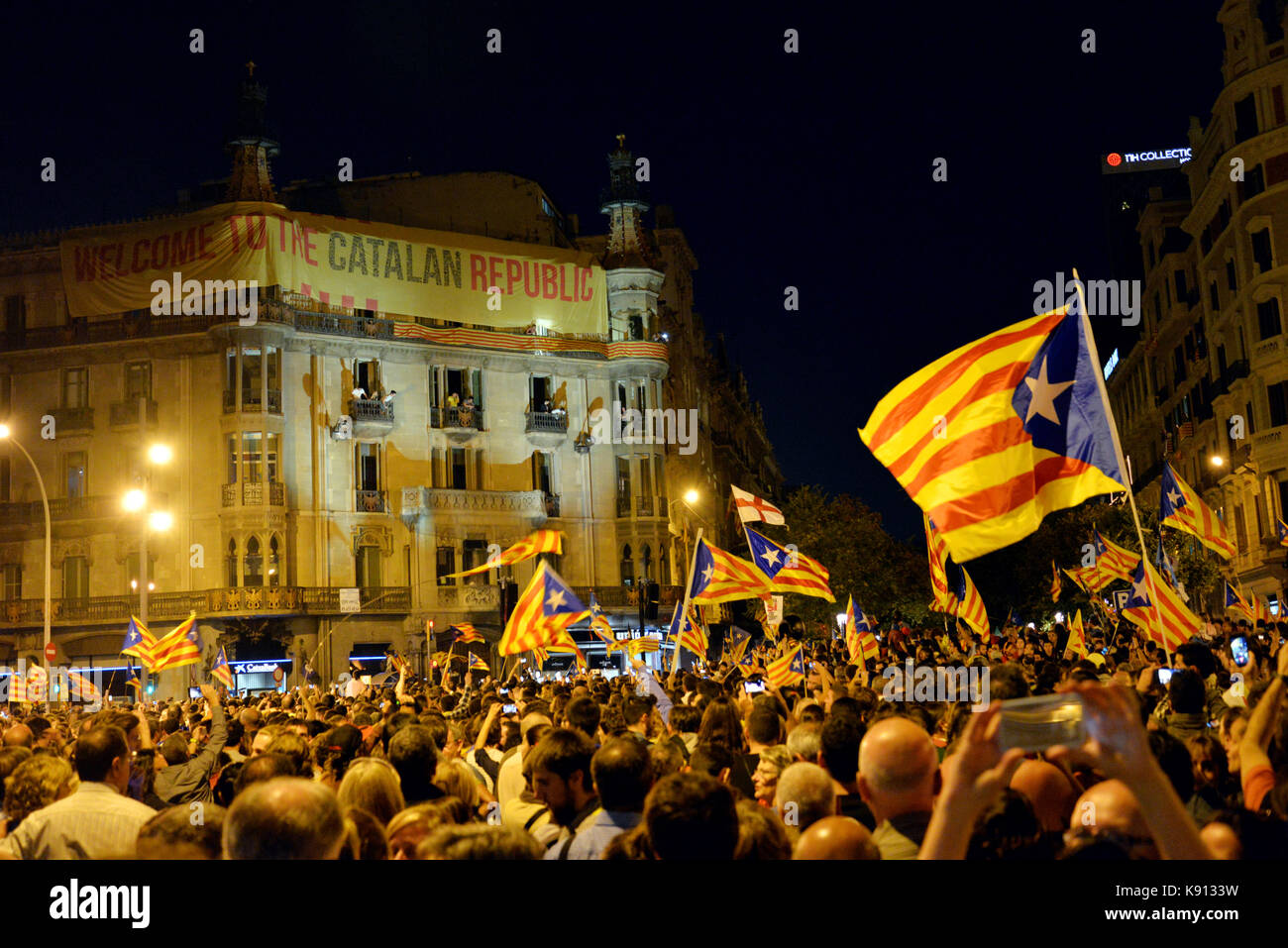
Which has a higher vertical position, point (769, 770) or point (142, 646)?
point (142, 646)

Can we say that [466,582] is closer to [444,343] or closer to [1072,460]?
[444,343]

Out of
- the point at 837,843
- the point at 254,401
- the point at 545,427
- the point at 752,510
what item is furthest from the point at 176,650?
the point at 545,427

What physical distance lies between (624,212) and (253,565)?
2287cm

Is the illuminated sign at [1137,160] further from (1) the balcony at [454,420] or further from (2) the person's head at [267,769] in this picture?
(2) the person's head at [267,769]

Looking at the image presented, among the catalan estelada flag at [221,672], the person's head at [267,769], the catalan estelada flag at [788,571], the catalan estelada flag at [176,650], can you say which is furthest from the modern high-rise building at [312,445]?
the person's head at [267,769]

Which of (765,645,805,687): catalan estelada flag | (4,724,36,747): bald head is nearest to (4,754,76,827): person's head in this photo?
(4,724,36,747): bald head

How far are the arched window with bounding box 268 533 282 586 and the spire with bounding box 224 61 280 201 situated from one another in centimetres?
1361

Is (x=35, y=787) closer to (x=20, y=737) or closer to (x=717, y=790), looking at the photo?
(x=717, y=790)

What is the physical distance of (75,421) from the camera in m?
50.2

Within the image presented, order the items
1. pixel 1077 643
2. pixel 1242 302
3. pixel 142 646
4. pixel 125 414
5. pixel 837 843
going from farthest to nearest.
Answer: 1. pixel 125 414
2. pixel 1242 302
3. pixel 142 646
4. pixel 1077 643
5. pixel 837 843

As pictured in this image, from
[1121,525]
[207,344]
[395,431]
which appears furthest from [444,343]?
[1121,525]

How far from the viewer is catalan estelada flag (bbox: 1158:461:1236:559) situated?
2298 centimetres

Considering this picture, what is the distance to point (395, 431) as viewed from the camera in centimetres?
5278
